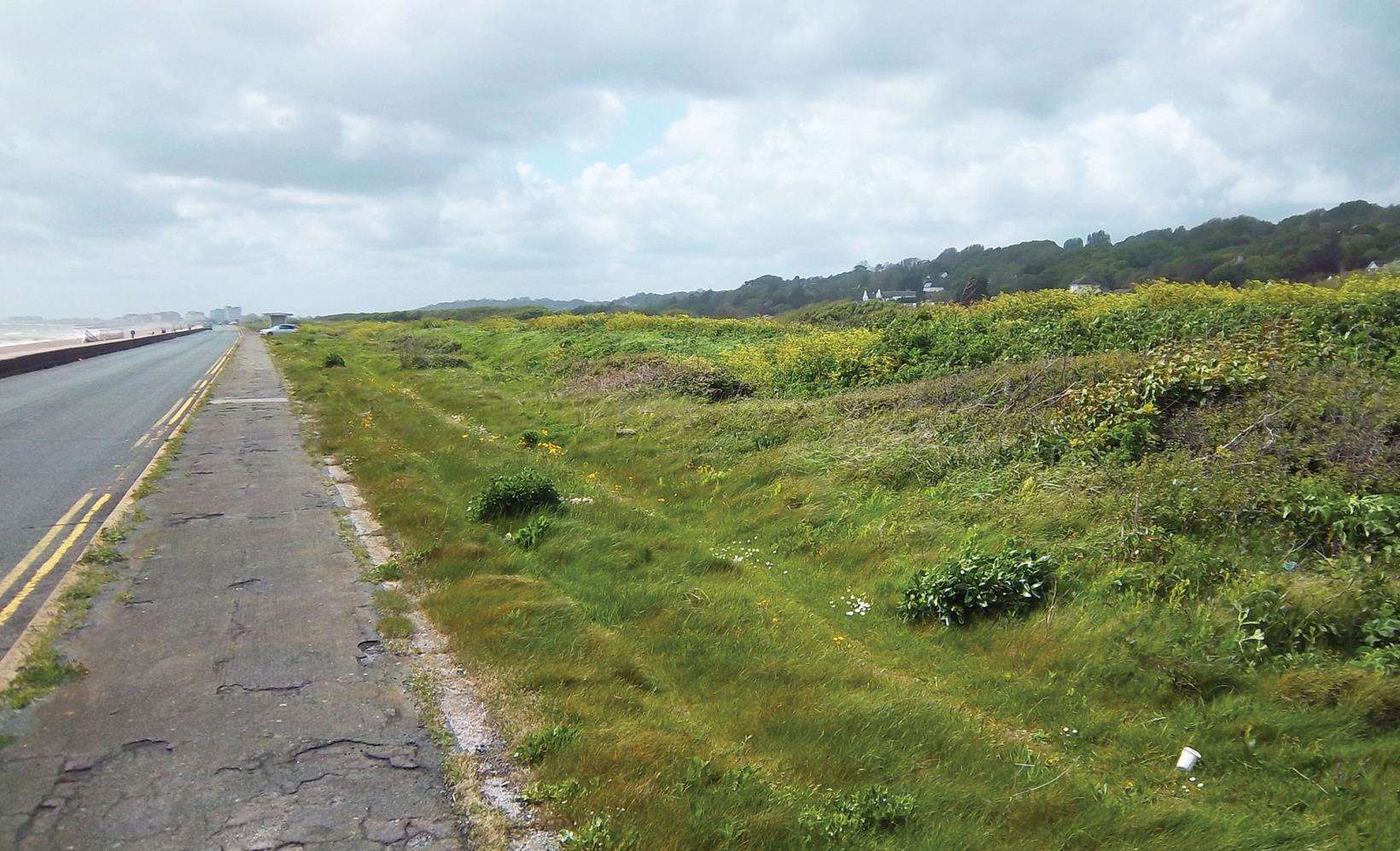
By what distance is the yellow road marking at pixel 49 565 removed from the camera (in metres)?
6.57

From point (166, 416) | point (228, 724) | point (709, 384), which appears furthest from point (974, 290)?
point (228, 724)

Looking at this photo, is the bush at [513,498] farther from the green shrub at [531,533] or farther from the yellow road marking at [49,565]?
the yellow road marking at [49,565]

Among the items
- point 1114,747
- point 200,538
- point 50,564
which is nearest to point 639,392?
point 200,538

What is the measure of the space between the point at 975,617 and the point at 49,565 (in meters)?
8.28

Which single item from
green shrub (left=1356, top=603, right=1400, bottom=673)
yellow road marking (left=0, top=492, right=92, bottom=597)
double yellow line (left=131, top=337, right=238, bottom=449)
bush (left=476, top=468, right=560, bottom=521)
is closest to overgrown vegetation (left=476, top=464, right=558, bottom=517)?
bush (left=476, top=468, right=560, bottom=521)

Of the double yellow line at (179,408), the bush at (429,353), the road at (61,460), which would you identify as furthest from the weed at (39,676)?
the bush at (429,353)

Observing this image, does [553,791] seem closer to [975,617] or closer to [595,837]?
[595,837]

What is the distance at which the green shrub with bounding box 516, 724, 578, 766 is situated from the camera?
468 cm

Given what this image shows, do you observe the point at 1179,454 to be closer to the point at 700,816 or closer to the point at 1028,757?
the point at 1028,757

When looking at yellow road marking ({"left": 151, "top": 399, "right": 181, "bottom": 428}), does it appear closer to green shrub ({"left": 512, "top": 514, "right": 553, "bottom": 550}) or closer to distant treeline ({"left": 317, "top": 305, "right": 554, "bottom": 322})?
green shrub ({"left": 512, "top": 514, "right": 553, "bottom": 550})

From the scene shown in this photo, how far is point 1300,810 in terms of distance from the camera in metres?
4.27

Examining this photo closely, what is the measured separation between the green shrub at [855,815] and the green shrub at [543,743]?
1.46 meters

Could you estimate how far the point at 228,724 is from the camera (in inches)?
193

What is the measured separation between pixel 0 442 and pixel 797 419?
1339cm
